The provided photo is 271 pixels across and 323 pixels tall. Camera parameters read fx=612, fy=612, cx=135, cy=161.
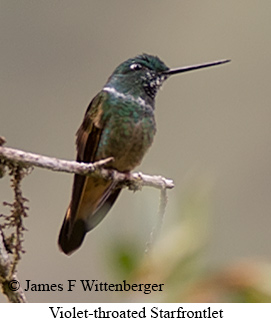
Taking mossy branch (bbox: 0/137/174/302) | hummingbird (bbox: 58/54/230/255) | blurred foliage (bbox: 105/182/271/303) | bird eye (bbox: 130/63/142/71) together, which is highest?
bird eye (bbox: 130/63/142/71)

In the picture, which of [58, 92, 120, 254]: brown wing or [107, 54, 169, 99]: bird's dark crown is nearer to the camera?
[58, 92, 120, 254]: brown wing

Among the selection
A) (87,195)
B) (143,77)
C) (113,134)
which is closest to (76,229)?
(87,195)

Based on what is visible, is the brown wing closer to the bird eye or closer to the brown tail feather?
the brown tail feather

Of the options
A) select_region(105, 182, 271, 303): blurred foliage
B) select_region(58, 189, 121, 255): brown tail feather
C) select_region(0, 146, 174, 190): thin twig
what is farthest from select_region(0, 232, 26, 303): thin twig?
select_region(58, 189, 121, 255): brown tail feather

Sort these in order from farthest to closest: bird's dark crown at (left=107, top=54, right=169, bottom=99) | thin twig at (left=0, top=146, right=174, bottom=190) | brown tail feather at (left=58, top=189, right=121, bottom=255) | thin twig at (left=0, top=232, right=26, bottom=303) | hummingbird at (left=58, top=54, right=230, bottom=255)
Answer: bird's dark crown at (left=107, top=54, right=169, bottom=99) → hummingbird at (left=58, top=54, right=230, bottom=255) → brown tail feather at (left=58, top=189, right=121, bottom=255) → thin twig at (left=0, top=146, right=174, bottom=190) → thin twig at (left=0, top=232, right=26, bottom=303)

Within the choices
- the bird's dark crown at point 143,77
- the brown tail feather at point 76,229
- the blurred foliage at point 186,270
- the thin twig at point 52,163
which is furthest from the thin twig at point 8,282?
the bird's dark crown at point 143,77

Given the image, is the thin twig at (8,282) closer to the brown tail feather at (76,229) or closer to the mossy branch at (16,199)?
the mossy branch at (16,199)

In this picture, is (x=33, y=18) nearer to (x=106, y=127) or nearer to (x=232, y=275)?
(x=106, y=127)

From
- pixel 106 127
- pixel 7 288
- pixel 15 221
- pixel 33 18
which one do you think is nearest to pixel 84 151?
pixel 106 127
